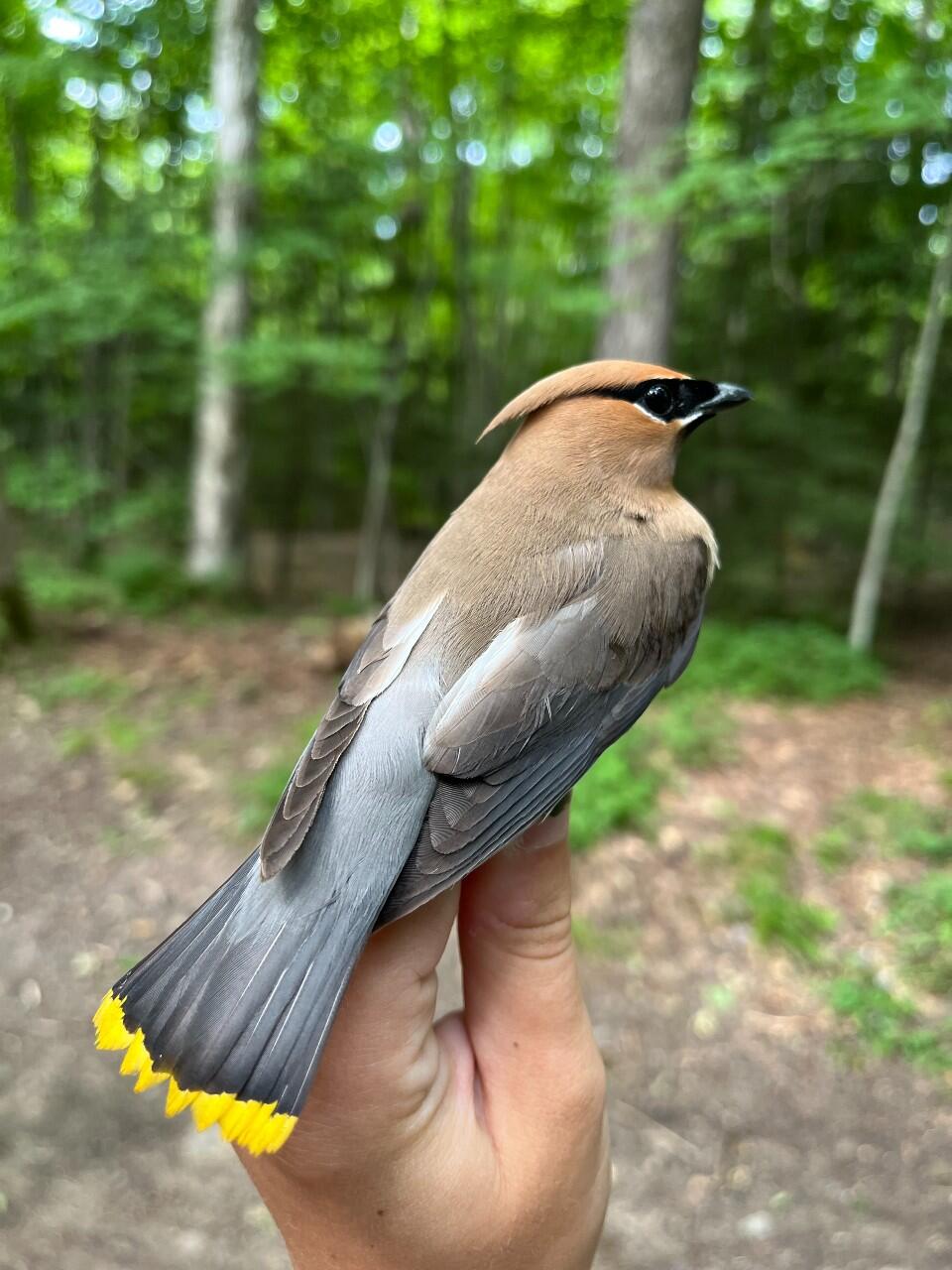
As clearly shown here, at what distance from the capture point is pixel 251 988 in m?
1.44

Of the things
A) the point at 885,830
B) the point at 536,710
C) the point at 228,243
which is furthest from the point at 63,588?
the point at 536,710

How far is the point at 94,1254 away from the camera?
2.80 meters

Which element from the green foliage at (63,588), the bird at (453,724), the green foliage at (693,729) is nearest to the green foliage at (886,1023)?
the green foliage at (693,729)

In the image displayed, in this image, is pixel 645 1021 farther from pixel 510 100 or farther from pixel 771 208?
pixel 510 100

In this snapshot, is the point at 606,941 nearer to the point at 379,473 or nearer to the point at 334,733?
the point at 334,733

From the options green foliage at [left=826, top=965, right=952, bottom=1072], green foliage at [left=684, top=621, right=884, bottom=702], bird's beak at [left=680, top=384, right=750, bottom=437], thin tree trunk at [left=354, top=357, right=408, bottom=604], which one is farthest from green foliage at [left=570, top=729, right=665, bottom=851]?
thin tree trunk at [left=354, top=357, right=408, bottom=604]

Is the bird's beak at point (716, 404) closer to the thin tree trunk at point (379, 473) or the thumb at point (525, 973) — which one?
the thumb at point (525, 973)

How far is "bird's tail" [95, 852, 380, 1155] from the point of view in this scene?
53.1 inches

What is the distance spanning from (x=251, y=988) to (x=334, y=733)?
20.1 inches

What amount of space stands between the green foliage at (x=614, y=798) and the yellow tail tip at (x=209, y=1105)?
125 inches

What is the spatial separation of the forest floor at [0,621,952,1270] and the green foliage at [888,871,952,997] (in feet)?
0.21

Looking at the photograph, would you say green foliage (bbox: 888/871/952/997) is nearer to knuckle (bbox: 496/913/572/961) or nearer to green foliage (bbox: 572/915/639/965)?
green foliage (bbox: 572/915/639/965)

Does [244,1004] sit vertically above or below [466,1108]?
above

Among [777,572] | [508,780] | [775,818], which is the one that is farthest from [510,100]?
[508,780]
